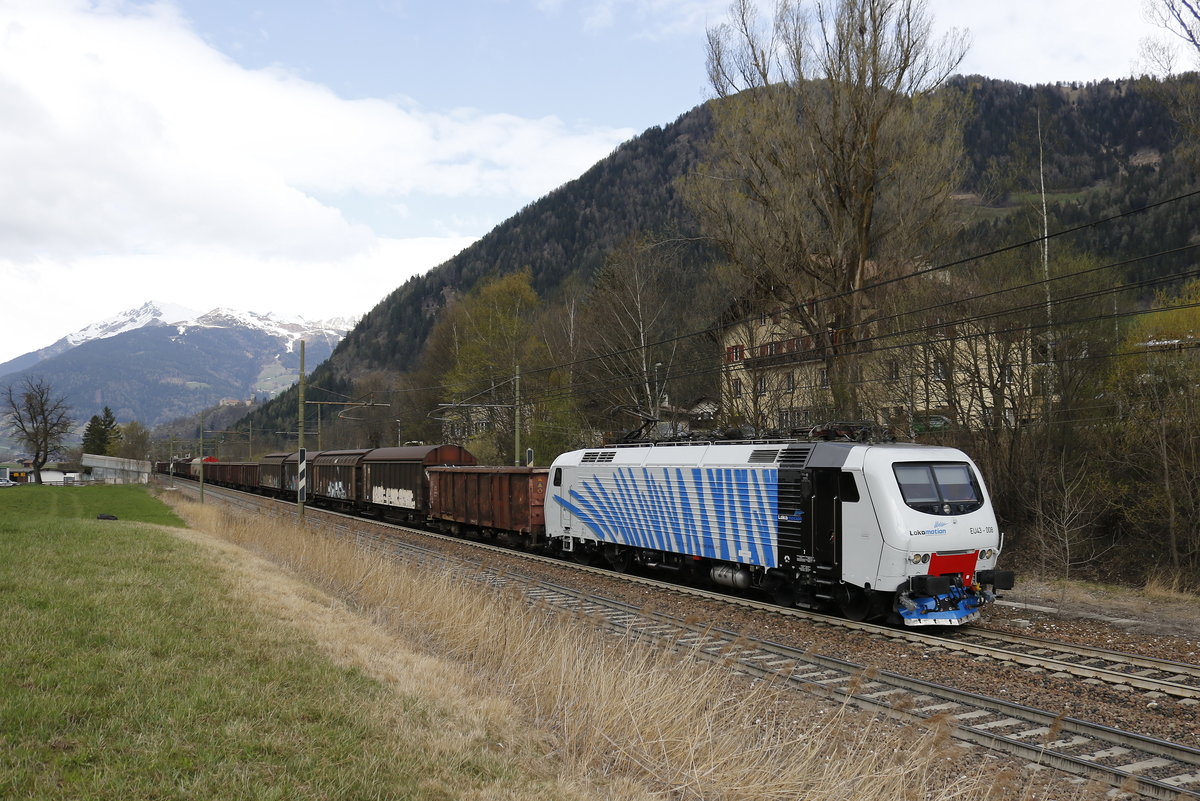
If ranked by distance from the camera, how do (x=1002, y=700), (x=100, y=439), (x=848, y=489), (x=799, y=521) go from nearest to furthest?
(x=1002, y=700) → (x=848, y=489) → (x=799, y=521) → (x=100, y=439)

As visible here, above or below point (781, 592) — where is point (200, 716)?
above

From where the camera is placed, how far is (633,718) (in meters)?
6.78

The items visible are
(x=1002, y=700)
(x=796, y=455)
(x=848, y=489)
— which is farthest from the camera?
(x=796, y=455)

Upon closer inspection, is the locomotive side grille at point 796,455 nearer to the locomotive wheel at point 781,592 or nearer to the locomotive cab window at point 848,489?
the locomotive cab window at point 848,489

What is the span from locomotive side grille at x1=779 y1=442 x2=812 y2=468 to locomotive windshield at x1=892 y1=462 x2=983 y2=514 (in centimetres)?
161

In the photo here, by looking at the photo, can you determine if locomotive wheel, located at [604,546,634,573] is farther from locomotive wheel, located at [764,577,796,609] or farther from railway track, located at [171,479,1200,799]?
locomotive wheel, located at [764,577,796,609]

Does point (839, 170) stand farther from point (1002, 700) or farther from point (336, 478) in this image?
point (336, 478)

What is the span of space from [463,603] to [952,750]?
6.91 metres

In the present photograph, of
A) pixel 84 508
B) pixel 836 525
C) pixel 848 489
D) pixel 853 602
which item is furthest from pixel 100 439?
pixel 848 489

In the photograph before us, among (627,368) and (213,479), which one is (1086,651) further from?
(213,479)

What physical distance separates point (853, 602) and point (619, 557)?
279 inches

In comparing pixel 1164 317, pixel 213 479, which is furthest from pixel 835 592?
pixel 213 479

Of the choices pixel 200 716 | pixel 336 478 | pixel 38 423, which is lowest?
pixel 200 716

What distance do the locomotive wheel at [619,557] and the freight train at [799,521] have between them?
0.04 m
